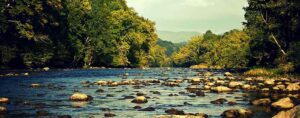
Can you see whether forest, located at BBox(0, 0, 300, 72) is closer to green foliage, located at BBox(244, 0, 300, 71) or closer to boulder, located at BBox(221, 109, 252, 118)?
green foliage, located at BBox(244, 0, 300, 71)

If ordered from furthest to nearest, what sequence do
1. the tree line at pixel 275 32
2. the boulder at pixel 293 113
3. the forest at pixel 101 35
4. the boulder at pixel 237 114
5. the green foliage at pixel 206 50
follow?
the green foliage at pixel 206 50 < the forest at pixel 101 35 < the tree line at pixel 275 32 < the boulder at pixel 237 114 < the boulder at pixel 293 113

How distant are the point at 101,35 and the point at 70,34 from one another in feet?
32.9

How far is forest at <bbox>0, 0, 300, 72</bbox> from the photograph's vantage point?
54250 mm

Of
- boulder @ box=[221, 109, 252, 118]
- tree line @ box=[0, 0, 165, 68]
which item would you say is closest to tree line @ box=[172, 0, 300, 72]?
boulder @ box=[221, 109, 252, 118]

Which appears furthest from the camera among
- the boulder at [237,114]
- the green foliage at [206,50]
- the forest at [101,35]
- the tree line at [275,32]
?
the green foliage at [206,50]

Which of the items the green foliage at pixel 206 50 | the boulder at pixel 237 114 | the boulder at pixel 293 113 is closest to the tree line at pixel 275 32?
the boulder at pixel 237 114

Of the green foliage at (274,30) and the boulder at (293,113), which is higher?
the green foliage at (274,30)

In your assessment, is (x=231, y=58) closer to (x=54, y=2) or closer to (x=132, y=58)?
(x=132, y=58)

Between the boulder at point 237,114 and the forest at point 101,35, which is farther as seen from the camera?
the forest at point 101,35

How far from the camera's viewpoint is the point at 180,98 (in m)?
27.5

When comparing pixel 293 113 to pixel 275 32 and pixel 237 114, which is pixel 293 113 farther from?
pixel 275 32

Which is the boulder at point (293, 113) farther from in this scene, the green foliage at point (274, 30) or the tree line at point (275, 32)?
the green foliage at point (274, 30)

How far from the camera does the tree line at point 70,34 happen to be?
62688mm

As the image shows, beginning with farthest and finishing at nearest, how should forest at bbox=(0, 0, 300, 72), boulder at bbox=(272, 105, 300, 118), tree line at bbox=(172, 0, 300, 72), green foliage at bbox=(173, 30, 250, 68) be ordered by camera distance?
green foliage at bbox=(173, 30, 250, 68), forest at bbox=(0, 0, 300, 72), tree line at bbox=(172, 0, 300, 72), boulder at bbox=(272, 105, 300, 118)
